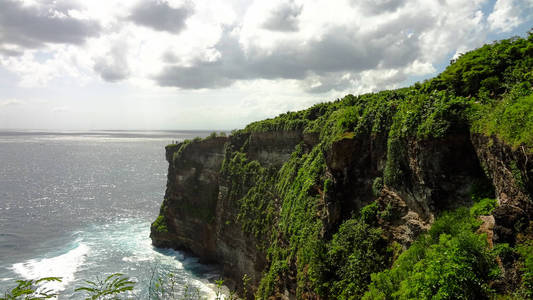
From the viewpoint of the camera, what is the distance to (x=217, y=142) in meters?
52.6

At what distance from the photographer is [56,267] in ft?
152

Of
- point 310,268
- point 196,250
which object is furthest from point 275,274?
point 196,250

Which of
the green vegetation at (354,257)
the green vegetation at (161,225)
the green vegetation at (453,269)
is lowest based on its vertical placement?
the green vegetation at (161,225)

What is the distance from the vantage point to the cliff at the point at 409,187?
10.2 meters

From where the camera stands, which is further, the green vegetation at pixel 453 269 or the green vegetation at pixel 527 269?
the green vegetation at pixel 453 269

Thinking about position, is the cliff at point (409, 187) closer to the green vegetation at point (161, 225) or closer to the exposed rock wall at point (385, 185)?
the exposed rock wall at point (385, 185)

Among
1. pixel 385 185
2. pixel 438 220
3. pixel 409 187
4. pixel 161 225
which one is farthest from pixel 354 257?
pixel 161 225

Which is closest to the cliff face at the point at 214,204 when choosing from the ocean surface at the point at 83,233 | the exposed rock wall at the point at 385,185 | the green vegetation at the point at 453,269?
the exposed rock wall at the point at 385,185

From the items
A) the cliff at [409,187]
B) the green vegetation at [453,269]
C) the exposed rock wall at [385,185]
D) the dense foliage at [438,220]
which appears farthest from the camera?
the exposed rock wall at [385,185]

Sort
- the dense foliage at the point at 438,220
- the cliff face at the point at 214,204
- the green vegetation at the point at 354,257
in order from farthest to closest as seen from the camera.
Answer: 1. the cliff face at the point at 214,204
2. the green vegetation at the point at 354,257
3. the dense foliage at the point at 438,220

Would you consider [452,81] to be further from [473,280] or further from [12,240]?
[12,240]

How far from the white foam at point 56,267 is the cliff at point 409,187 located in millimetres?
27624

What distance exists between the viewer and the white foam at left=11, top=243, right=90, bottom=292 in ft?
139

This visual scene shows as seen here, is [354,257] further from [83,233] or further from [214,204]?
[83,233]
